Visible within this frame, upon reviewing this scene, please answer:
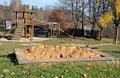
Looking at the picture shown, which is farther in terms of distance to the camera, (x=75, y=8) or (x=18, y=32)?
(x=75, y=8)

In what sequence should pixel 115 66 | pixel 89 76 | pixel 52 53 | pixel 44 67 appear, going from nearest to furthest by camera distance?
pixel 89 76
pixel 44 67
pixel 115 66
pixel 52 53

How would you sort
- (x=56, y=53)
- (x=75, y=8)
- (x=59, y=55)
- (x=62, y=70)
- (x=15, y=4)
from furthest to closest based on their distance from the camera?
1. (x=15, y=4)
2. (x=75, y=8)
3. (x=56, y=53)
4. (x=59, y=55)
5. (x=62, y=70)

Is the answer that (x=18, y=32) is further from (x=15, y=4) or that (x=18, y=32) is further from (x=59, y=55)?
(x=15, y=4)

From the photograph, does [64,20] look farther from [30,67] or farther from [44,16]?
[30,67]

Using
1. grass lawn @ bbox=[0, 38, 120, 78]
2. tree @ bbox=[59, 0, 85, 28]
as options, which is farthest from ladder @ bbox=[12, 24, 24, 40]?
grass lawn @ bbox=[0, 38, 120, 78]

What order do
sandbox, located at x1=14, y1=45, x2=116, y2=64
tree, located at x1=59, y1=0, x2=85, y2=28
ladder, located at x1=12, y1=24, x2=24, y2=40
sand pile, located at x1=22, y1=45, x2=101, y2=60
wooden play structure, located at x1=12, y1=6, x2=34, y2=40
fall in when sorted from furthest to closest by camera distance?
tree, located at x1=59, y1=0, x2=85, y2=28 → wooden play structure, located at x1=12, y1=6, x2=34, y2=40 → ladder, located at x1=12, y1=24, x2=24, y2=40 → sand pile, located at x1=22, y1=45, x2=101, y2=60 → sandbox, located at x1=14, y1=45, x2=116, y2=64

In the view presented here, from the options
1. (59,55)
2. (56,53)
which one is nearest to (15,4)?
(56,53)

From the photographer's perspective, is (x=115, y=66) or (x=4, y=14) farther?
(x=4, y=14)

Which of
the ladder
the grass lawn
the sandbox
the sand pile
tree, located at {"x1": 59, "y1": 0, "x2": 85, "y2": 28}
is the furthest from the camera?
tree, located at {"x1": 59, "y1": 0, "x2": 85, "y2": 28}

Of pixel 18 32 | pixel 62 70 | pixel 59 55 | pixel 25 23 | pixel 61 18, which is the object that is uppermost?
pixel 61 18

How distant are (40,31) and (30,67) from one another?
37.4 metres

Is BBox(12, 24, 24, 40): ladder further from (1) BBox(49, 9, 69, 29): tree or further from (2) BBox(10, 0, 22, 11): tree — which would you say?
(2) BBox(10, 0, 22, 11): tree

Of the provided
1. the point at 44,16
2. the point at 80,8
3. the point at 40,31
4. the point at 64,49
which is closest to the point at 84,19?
the point at 80,8

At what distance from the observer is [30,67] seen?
791 cm
